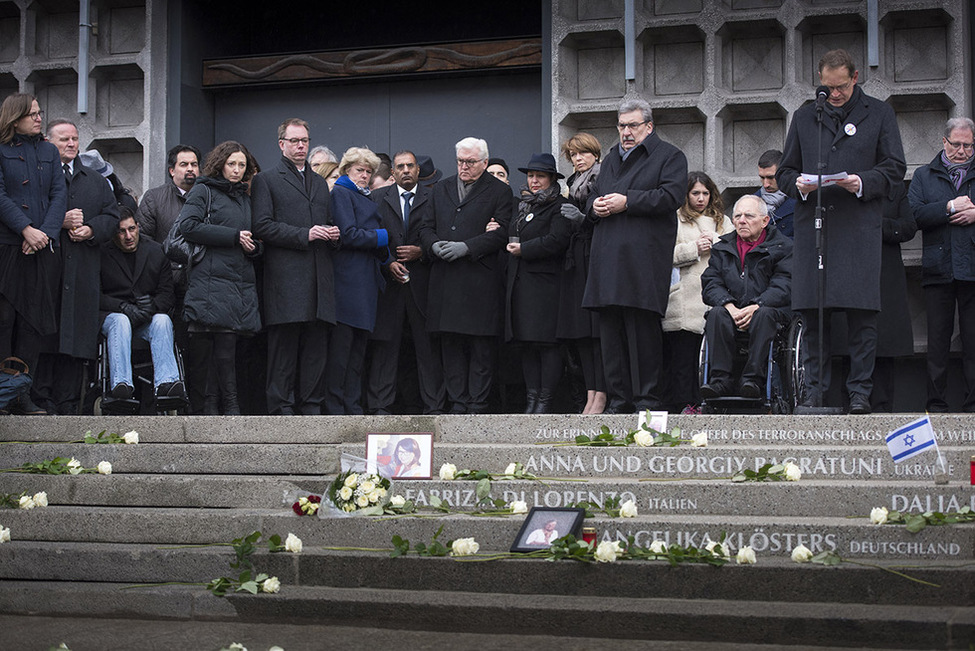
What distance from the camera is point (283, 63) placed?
34.3 feet

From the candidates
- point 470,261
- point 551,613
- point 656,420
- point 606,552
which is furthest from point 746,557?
point 470,261

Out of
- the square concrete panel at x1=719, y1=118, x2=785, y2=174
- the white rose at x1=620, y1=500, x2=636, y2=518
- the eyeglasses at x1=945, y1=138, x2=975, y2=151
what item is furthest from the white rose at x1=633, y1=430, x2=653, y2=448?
the square concrete panel at x1=719, y1=118, x2=785, y2=174

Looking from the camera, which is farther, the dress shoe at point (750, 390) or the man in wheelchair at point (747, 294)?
the man in wheelchair at point (747, 294)

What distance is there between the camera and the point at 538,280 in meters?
7.75

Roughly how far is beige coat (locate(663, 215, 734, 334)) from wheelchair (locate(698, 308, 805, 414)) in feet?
1.51

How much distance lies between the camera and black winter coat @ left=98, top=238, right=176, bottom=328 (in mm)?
7660

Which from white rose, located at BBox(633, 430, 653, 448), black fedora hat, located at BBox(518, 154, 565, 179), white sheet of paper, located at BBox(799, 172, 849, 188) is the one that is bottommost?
white rose, located at BBox(633, 430, 653, 448)

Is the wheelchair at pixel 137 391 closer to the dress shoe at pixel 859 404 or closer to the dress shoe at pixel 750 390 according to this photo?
the dress shoe at pixel 750 390

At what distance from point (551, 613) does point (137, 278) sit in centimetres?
440

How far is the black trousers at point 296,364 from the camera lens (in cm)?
727

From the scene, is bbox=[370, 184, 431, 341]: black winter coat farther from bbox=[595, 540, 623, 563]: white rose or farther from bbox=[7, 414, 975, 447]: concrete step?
bbox=[595, 540, 623, 563]: white rose

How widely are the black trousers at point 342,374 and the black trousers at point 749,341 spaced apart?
6.99 feet

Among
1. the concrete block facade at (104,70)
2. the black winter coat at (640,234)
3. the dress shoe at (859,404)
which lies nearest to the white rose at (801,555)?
the dress shoe at (859,404)

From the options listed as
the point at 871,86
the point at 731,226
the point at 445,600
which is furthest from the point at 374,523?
the point at 871,86
